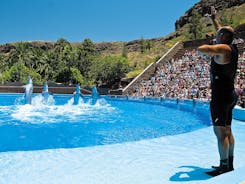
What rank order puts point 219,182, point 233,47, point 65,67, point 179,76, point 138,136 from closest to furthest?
1. point 219,182
2. point 233,47
3. point 138,136
4. point 179,76
5. point 65,67

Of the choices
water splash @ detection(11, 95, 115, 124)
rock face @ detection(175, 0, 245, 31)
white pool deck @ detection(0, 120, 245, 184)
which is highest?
rock face @ detection(175, 0, 245, 31)

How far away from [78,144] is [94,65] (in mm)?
40106

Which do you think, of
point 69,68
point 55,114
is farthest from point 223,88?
point 69,68

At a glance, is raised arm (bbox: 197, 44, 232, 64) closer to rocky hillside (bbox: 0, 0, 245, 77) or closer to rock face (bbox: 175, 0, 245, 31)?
rocky hillside (bbox: 0, 0, 245, 77)

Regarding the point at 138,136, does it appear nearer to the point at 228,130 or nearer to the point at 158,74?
the point at 228,130

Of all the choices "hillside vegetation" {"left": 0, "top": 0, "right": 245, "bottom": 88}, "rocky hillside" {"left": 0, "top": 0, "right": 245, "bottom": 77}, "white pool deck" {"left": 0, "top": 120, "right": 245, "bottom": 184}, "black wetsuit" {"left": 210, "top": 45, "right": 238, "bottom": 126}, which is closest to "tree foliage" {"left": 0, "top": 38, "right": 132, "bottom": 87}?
"hillside vegetation" {"left": 0, "top": 0, "right": 245, "bottom": 88}

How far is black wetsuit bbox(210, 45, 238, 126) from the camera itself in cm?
352

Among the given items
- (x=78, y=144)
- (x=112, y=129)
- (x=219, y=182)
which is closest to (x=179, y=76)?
(x=112, y=129)

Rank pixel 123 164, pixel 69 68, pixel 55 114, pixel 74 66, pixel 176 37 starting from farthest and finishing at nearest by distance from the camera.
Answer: pixel 176 37, pixel 74 66, pixel 69 68, pixel 55 114, pixel 123 164

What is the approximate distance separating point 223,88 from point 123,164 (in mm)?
1718

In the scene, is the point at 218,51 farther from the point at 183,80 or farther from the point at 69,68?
the point at 69,68

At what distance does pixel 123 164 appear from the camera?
174 inches

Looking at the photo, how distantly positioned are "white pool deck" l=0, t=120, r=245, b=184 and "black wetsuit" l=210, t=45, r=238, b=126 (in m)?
0.71

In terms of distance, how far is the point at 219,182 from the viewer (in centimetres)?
261
